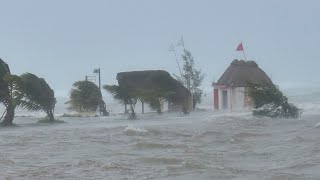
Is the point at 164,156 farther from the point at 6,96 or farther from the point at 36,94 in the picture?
the point at 36,94

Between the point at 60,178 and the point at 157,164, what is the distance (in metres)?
2.04

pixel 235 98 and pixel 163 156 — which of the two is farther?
pixel 235 98

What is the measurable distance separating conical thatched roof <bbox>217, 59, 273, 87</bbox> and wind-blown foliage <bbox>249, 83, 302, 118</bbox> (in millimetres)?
10006

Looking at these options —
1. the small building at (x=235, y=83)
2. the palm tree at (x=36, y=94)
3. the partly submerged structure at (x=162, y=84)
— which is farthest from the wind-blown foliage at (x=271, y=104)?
the palm tree at (x=36, y=94)

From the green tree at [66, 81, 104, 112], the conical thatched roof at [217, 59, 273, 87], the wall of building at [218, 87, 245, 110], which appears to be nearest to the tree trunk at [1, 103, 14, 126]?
the green tree at [66, 81, 104, 112]

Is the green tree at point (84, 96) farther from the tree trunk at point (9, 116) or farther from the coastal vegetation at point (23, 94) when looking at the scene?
the tree trunk at point (9, 116)

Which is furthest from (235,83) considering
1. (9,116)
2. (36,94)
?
(9,116)

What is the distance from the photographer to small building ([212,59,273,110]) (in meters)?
37.5

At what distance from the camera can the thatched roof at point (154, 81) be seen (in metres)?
32.8

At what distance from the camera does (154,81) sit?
1310 inches

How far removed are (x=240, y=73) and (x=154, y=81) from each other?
7.67m

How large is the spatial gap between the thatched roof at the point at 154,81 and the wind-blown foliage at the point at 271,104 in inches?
254

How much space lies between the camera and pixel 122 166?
9617mm

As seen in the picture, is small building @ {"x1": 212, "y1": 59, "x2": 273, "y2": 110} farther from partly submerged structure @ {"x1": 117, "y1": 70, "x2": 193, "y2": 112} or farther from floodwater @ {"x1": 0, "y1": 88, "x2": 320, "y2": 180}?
floodwater @ {"x1": 0, "y1": 88, "x2": 320, "y2": 180}
